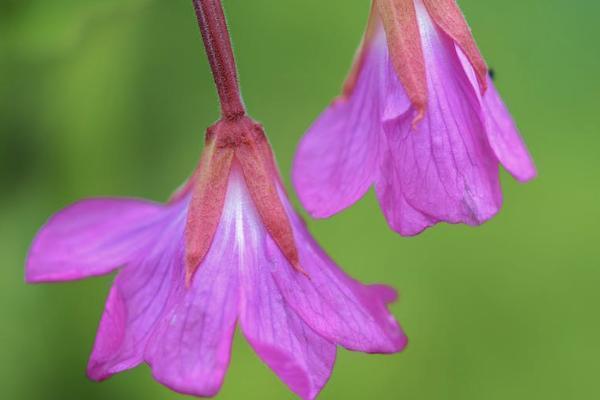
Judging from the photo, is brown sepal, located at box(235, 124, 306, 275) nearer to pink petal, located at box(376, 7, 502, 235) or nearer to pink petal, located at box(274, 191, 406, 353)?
pink petal, located at box(274, 191, 406, 353)

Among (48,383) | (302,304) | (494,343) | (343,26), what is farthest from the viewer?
(343,26)

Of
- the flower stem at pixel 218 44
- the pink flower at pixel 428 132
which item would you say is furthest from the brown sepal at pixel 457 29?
the flower stem at pixel 218 44

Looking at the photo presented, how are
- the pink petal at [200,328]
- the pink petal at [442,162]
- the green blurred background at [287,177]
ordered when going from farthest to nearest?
1. the green blurred background at [287,177]
2. the pink petal at [442,162]
3. the pink petal at [200,328]

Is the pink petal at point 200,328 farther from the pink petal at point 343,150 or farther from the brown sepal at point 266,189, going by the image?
the pink petal at point 343,150

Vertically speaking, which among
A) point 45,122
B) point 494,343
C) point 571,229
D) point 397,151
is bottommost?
point 494,343

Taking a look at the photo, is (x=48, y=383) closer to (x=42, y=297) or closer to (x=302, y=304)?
(x=42, y=297)

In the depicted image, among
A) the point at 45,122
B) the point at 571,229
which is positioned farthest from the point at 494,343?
the point at 45,122

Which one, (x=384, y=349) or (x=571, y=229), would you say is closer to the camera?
(x=384, y=349)
